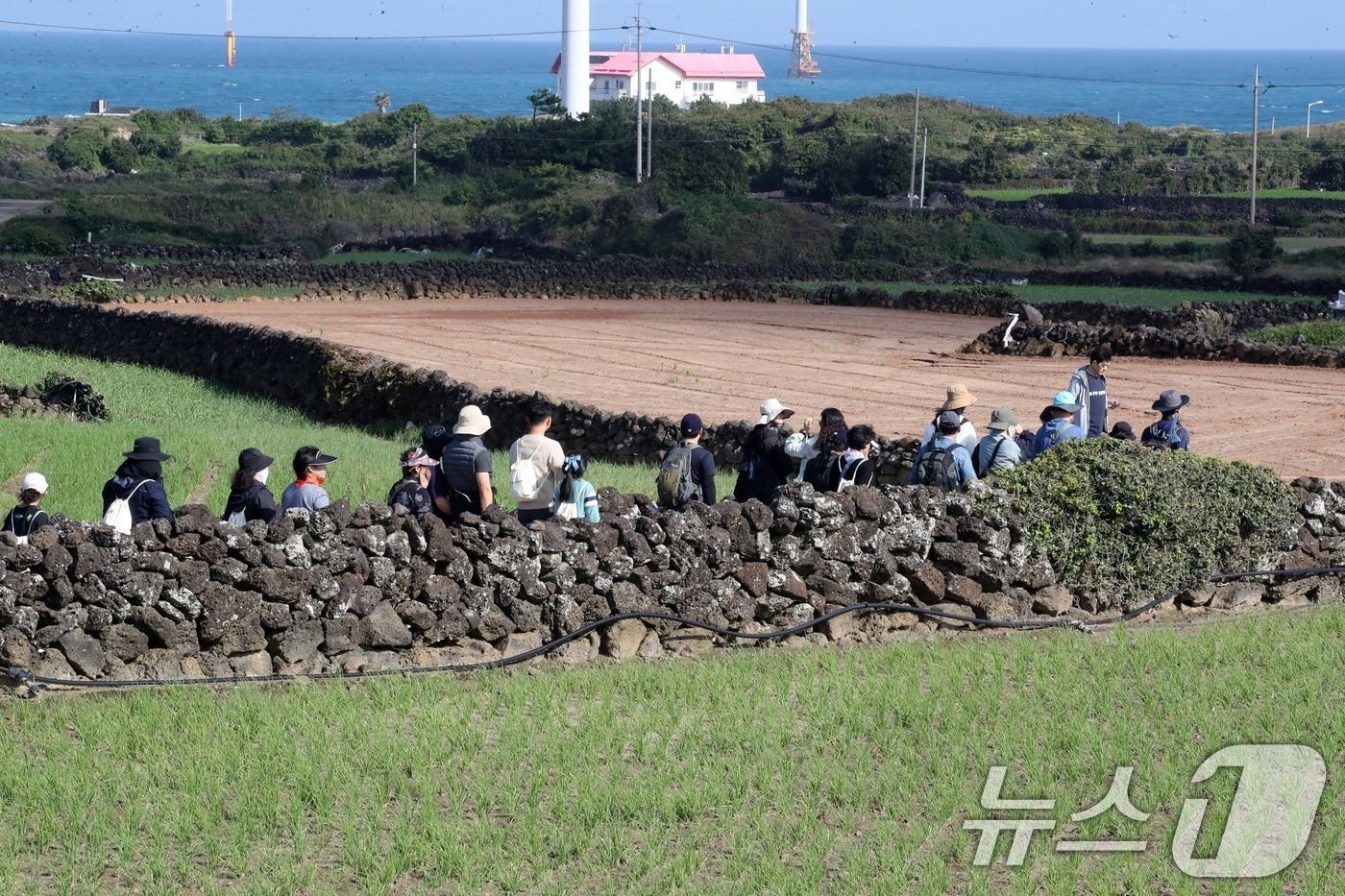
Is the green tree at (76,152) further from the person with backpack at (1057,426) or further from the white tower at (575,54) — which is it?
the person with backpack at (1057,426)

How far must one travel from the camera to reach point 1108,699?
32.2 feet

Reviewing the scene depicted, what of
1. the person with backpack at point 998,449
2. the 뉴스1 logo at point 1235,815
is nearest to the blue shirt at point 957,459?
the person with backpack at point 998,449

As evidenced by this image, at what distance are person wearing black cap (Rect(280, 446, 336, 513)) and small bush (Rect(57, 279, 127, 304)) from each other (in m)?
31.1

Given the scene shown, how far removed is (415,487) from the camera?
1156cm

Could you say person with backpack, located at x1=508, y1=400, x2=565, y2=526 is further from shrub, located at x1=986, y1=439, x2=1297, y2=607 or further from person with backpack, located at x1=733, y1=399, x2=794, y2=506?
shrub, located at x1=986, y1=439, x2=1297, y2=607

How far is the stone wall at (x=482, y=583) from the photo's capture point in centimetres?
976

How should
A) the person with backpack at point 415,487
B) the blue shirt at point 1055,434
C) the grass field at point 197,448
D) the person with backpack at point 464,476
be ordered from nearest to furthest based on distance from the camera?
the person with backpack at point 415,487 → the person with backpack at point 464,476 → the blue shirt at point 1055,434 → the grass field at point 197,448

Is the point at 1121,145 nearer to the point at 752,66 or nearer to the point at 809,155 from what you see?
the point at 809,155

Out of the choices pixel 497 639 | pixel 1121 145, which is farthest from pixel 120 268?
pixel 1121 145

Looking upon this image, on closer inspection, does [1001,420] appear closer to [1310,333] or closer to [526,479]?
[526,479]

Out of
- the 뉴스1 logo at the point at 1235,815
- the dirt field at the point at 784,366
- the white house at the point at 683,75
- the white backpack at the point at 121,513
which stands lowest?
the 뉴스1 logo at the point at 1235,815

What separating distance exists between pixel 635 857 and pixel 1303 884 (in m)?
2.96

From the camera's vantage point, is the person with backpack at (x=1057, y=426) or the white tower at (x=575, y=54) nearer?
the person with backpack at (x=1057, y=426)

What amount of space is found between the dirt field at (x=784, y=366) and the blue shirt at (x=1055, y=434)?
310 inches
